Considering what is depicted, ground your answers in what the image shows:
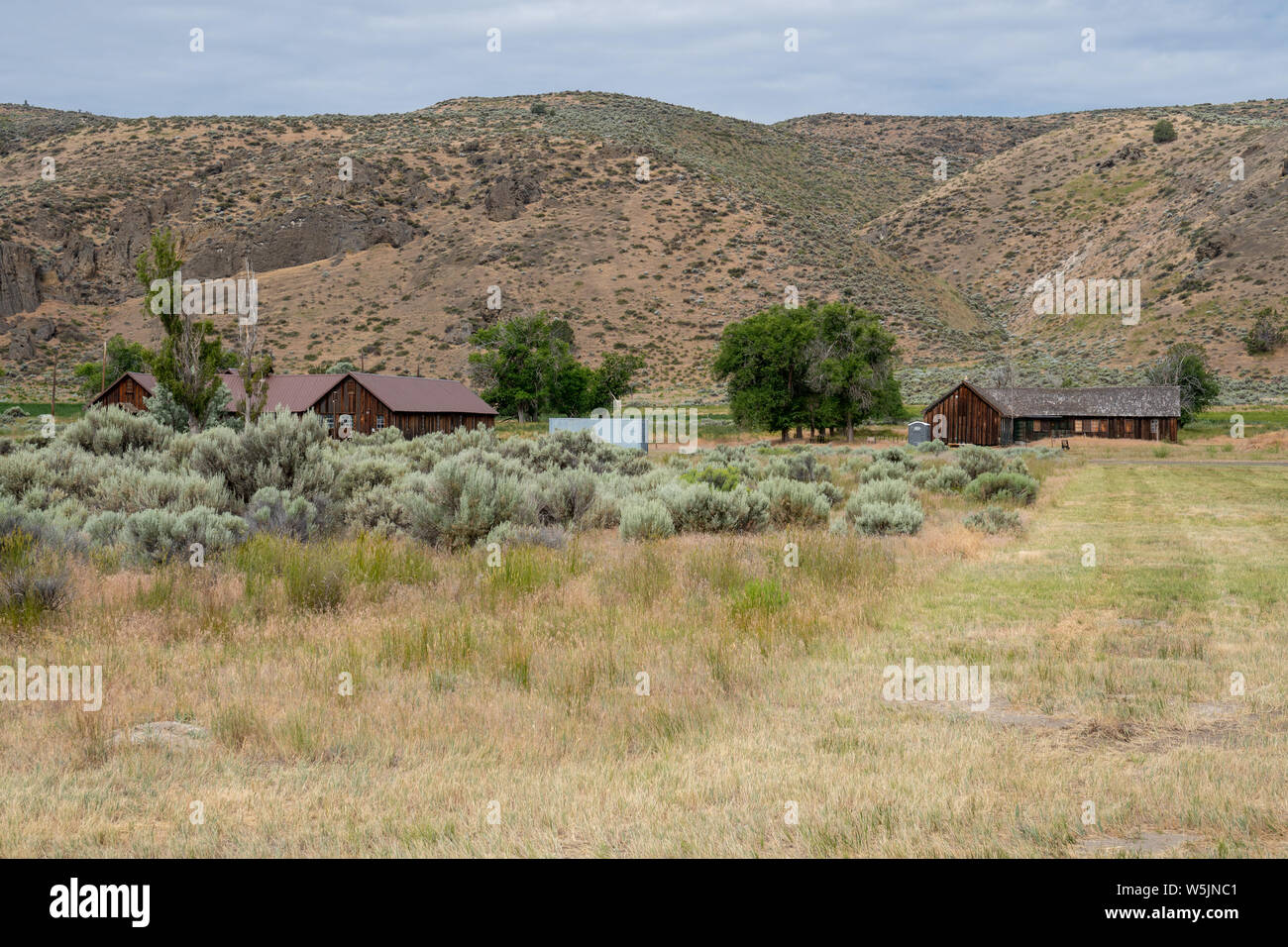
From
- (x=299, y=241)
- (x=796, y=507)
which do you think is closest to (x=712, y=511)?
(x=796, y=507)

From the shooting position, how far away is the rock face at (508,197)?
110 m

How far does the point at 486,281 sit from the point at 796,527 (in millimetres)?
87059

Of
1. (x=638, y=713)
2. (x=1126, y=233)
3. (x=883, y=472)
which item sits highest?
(x=1126, y=233)

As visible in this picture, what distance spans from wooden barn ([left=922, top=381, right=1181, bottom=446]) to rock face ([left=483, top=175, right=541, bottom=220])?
5869cm

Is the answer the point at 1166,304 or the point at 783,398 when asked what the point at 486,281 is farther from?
the point at 1166,304

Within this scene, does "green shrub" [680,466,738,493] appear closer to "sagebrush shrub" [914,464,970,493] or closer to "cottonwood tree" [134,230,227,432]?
"sagebrush shrub" [914,464,970,493]

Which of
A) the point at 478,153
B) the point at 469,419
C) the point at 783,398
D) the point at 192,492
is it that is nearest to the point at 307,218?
the point at 478,153

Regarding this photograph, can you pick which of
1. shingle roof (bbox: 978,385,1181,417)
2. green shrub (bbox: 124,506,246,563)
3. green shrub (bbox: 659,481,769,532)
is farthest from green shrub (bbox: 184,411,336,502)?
shingle roof (bbox: 978,385,1181,417)

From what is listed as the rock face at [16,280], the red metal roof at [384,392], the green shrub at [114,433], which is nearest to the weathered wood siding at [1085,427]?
the red metal roof at [384,392]

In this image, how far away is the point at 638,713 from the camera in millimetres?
6809

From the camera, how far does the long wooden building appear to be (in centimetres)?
6222

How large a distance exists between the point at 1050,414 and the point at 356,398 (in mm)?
48716

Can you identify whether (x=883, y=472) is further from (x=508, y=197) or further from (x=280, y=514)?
(x=508, y=197)

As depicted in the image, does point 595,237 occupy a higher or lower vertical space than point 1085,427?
higher
